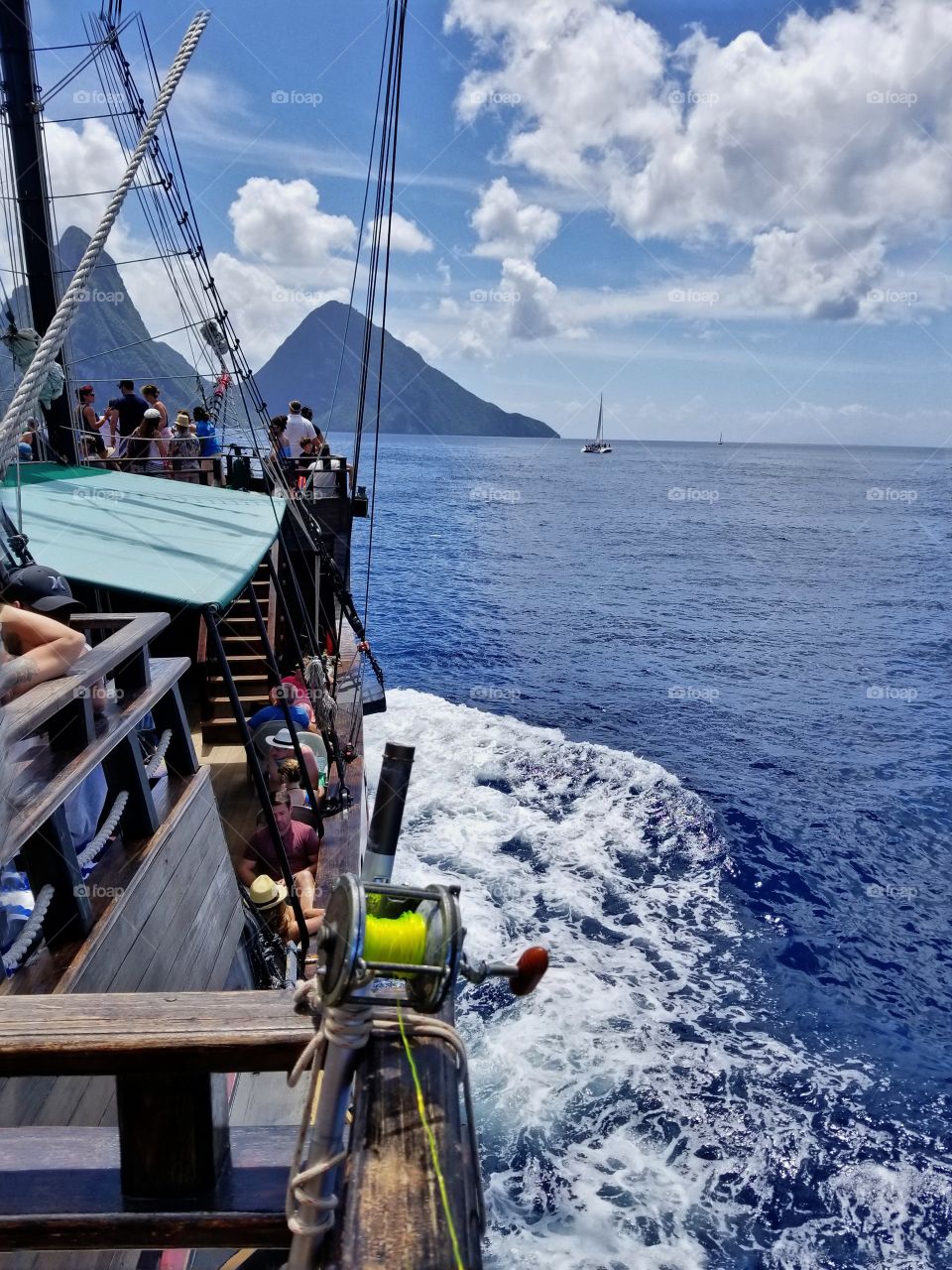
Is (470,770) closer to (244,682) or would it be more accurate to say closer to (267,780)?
(244,682)

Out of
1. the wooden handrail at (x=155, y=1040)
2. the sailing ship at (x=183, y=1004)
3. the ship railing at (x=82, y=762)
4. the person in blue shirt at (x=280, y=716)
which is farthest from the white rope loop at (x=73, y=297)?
the person in blue shirt at (x=280, y=716)

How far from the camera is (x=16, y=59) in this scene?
10227mm

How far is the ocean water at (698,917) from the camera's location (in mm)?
8031

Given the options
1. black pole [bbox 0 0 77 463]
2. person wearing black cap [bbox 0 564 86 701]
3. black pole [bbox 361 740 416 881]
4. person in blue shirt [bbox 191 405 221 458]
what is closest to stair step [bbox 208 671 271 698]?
black pole [bbox 0 0 77 463]

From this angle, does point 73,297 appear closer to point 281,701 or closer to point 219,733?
point 281,701

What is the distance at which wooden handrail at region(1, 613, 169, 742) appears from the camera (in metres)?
2.85

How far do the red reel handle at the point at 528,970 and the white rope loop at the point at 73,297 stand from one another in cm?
251

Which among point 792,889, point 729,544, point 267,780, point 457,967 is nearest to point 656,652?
point 792,889

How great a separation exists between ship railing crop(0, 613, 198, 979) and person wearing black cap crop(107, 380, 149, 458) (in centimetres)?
1246

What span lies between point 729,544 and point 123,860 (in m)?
56.4

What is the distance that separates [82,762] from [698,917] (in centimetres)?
1103

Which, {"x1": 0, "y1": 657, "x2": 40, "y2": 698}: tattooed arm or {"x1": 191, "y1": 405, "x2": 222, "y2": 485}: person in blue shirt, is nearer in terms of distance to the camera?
{"x1": 0, "y1": 657, "x2": 40, "y2": 698}: tattooed arm

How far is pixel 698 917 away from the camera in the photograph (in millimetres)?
12562

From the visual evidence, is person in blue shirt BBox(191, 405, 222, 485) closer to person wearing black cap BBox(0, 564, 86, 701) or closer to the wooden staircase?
the wooden staircase
